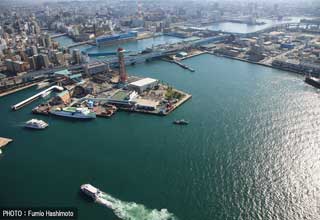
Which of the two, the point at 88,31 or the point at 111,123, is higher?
the point at 88,31

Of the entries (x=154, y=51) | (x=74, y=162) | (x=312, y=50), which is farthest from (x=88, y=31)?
(x=74, y=162)

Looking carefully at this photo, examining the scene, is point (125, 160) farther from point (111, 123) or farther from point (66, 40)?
point (66, 40)

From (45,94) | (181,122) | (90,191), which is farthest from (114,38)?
(90,191)

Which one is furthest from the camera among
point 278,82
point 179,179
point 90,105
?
point 278,82

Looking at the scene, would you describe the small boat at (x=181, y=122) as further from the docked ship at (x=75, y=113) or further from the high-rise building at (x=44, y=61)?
the high-rise building at (x=44, y=61)

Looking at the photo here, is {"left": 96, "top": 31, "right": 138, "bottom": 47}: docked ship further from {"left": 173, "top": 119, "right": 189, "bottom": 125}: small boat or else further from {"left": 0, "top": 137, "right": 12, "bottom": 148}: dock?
{"left": 173, "top": 119, "right": 189, "bottom": 125}: small boat

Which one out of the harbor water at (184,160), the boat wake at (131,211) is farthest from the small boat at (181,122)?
the boat wake at (131,211)

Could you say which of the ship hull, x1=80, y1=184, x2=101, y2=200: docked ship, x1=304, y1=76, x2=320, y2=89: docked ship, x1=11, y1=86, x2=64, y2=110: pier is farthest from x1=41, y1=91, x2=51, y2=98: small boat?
x1=304, y1=76, x2=320, y2=89: docked ship
